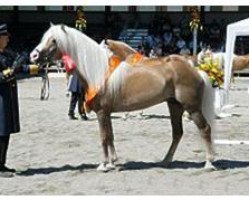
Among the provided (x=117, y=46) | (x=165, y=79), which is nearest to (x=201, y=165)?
(x=165, y=79)

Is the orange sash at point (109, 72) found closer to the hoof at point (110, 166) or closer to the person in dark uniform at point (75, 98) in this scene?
the hoof at point (110, 166)

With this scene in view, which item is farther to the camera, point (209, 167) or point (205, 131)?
point (205, 131)

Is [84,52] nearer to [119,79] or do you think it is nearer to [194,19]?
[119,79]

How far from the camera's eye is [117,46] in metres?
7.94

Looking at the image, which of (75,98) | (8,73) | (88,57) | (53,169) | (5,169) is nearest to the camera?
(8,73)

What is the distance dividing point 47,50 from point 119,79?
91 centimetres

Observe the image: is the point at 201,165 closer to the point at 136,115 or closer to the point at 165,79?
the point at 165,79

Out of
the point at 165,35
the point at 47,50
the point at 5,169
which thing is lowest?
the point at 165,35

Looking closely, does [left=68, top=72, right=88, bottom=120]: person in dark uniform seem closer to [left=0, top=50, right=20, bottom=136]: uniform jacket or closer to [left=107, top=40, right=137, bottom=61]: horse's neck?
[left=107, top=40, right=137, bottom=61]: horse's neck

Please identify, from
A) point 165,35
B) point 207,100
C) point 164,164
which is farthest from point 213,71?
point 165,35

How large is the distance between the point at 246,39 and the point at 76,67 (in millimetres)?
20995

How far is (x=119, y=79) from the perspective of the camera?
768cm
